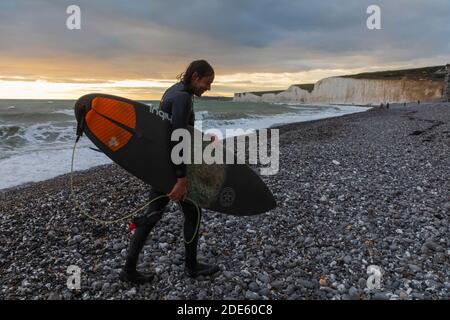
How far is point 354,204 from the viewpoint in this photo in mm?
7500

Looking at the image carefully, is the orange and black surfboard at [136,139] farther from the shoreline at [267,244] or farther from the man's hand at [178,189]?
the shoreline at [267,244]

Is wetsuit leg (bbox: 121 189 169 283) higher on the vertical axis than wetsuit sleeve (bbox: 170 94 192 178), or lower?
lower

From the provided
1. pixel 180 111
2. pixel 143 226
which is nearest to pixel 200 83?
pixel 180 111

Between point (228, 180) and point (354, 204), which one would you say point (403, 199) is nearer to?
point (354, 204)

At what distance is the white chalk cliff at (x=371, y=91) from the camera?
10462cm

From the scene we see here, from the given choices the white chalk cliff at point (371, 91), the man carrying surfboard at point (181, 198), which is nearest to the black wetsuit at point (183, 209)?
the man carrying surfboard at point (181, 198)

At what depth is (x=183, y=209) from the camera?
4422 mm

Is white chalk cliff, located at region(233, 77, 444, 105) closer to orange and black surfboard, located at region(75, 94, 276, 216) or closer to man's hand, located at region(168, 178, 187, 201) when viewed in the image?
orange and black surfboard, located at region(75, 94, 276, 216)

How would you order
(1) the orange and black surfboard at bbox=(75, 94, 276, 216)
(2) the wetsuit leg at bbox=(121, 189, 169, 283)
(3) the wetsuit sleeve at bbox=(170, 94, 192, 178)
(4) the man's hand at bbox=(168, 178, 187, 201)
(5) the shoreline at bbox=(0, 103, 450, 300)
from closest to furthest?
(3) the wetsuit sleeve at bbox=(170, 94, 192, 178) < (4) the man's hand at bbox=(168, 178, 187, 201) < (2) the wetsuit leg at bbox=(121, 189, 169, 283) < (1) the orange and black surfboard at bbox=(75, 94, 276, 216) < (5) the shoreline at bbox=(0, 103, 450, 300)

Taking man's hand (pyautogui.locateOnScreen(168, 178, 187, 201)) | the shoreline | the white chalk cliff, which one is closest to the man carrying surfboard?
man's hand (pyautogui.locateOnScreen(168, 178, 187, 201))

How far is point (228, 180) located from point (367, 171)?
6694 mm

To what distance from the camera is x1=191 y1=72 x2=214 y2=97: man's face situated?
399 centimetres

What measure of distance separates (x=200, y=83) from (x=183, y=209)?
150 cm
